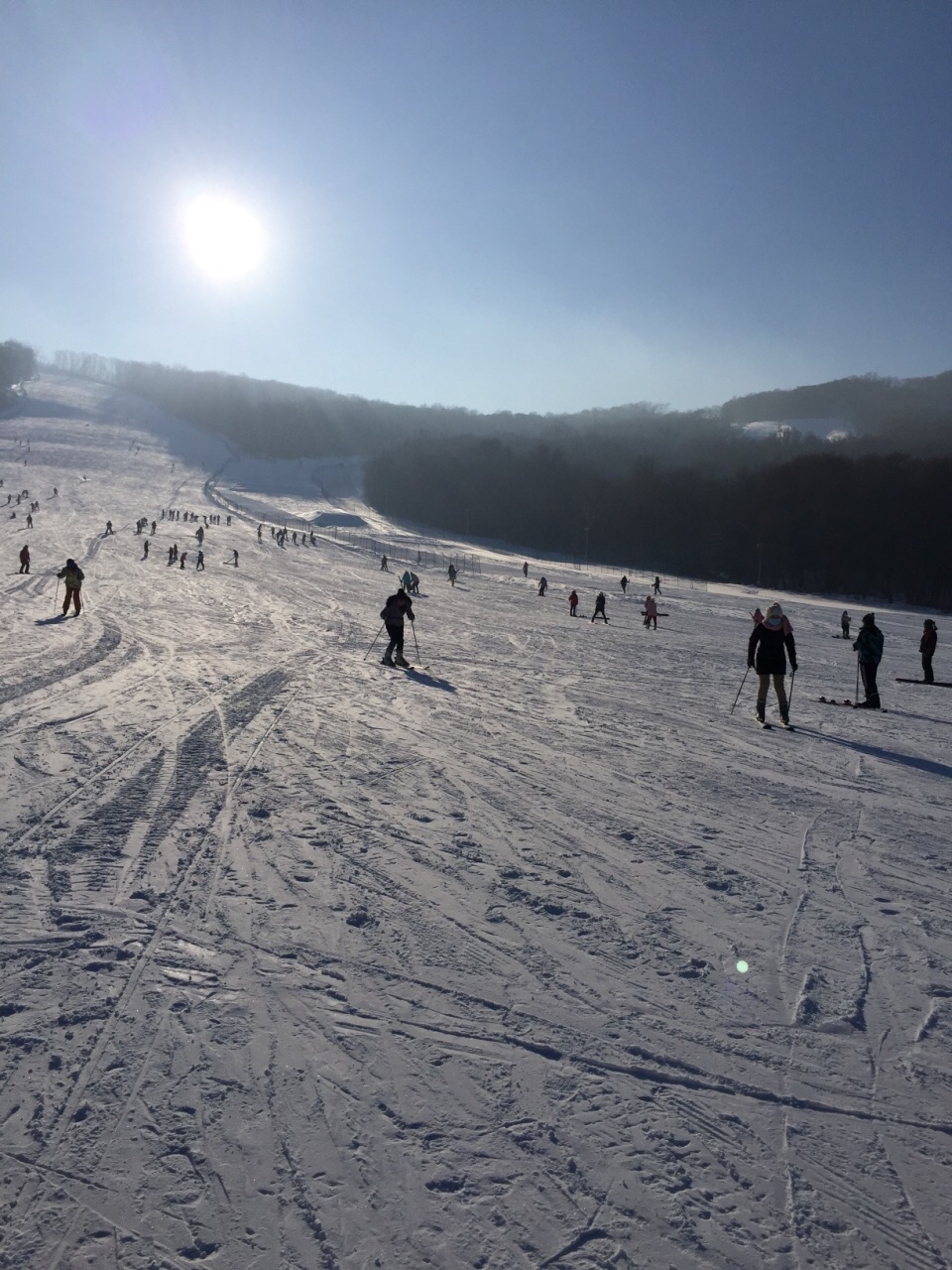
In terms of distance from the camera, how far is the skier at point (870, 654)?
1193 cm

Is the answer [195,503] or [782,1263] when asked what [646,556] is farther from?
[782,1263]

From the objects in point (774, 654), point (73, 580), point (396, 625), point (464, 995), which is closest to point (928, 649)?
point (774, 654)

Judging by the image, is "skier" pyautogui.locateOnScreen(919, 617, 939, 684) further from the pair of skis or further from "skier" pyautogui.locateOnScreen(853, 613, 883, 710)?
"skier" pyautogui.locateOnScreen(853, 613, 883, 710)

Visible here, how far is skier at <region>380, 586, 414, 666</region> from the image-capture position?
14.0m

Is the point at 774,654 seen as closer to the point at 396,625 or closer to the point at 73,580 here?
the point at 396,625

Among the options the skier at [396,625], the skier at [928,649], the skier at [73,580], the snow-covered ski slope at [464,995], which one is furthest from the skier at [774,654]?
the skier at [73,580]

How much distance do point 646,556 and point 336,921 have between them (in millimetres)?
93721

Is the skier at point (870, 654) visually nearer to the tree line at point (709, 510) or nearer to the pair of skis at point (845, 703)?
Result: the pair of skis at point (845, 703)

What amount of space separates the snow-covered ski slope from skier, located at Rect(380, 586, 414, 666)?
14.9 ft

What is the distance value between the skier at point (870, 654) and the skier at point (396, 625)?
24.7ft

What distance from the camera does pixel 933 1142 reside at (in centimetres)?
289

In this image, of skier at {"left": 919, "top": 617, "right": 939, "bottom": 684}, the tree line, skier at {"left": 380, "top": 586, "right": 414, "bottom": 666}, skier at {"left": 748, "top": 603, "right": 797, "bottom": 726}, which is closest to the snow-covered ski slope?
skier at {"left": 748, "top": 603, "right": 797, "bottom": 726}

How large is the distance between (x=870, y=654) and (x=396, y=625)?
26.1 ft

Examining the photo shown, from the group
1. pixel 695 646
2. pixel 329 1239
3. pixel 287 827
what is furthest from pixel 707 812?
pixel 695 646
